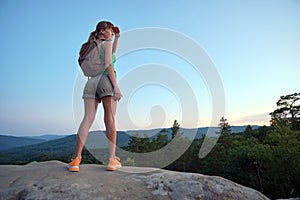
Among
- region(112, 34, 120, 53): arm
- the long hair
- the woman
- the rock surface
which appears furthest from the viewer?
region(112, 34, 120, 53): arm

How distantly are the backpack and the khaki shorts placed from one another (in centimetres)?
11

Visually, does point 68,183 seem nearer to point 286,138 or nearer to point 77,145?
point 77,145

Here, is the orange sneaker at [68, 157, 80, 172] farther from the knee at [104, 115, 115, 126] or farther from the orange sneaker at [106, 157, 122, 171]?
the knee at [104, 115, 115, 126]

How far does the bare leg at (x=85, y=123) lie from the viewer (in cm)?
285

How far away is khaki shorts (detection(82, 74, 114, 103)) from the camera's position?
9.46 ft

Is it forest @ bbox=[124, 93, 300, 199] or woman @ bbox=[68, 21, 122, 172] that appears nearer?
woman @ bbox=[68, 21, 122, 172]

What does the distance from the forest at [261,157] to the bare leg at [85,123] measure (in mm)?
18727

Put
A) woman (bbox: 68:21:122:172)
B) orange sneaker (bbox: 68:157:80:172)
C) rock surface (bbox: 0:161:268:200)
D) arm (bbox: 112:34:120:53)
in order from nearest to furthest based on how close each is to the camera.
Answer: rock surface (bbox: 0:161:268:200) → orange sneaker (bbox: 68:157:80:172) → woman (bbox: 68:21:122:172) → arm (bbox: 112:34:120:53)

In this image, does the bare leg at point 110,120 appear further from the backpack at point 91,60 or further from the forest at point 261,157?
the forest at point 261,157

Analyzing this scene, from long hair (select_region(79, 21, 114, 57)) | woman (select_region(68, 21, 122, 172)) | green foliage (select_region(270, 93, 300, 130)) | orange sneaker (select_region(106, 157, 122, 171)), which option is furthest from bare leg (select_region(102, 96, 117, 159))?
green foliage (select_region(270, 93, 300, 130))

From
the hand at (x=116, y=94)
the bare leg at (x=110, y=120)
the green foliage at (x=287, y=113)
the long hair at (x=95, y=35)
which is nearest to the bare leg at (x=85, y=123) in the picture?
the bare leg at (x=110, y=120)

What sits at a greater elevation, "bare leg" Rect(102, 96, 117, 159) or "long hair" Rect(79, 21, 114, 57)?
"long hair" Rect(79, 21, 114, 57)

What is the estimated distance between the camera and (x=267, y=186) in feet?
83.7

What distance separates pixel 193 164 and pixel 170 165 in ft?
14.9
